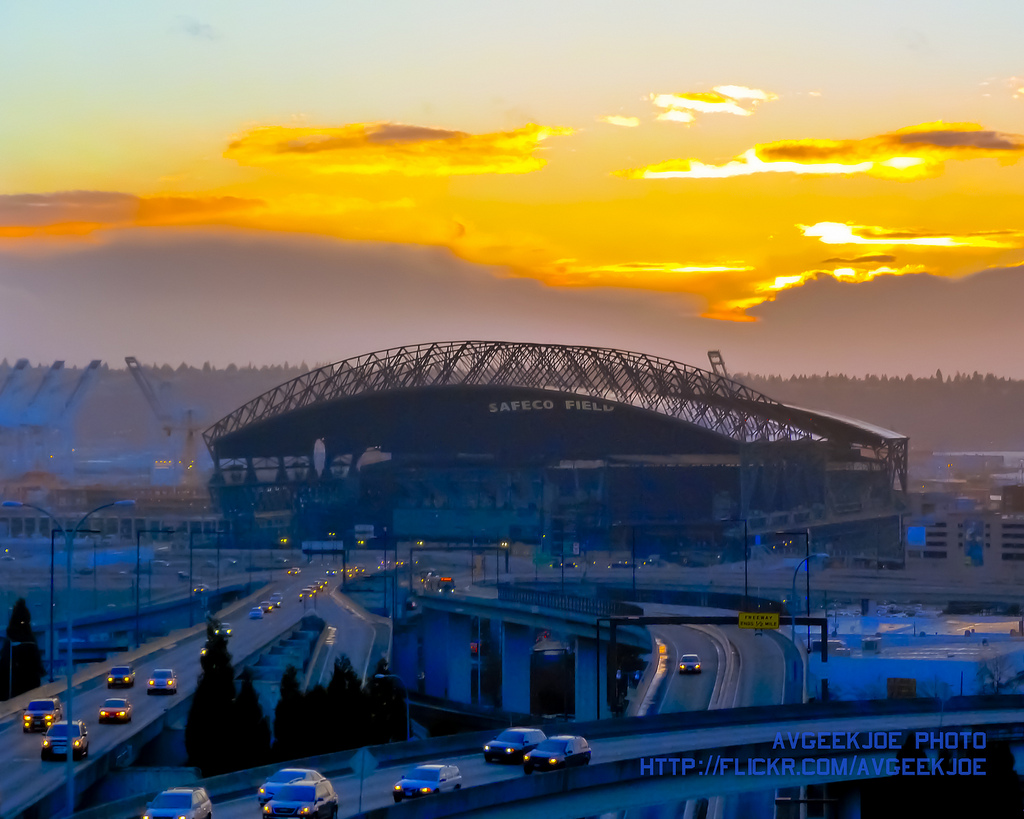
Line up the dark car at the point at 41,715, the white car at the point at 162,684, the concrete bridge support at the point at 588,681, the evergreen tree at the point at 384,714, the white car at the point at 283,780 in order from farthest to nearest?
the concrete bridge support at the point at 588,681, the white car at the point at 162,684, the evergreen tree at the point at 384,714, the dark car at the point at 41,715, the white car at the point at 283,780

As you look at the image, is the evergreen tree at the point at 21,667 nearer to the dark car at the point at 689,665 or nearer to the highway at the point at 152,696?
the highway at the point at 152,696

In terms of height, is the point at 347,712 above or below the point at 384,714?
above

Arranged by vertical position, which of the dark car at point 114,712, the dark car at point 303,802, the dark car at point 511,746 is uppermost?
the dark car at point 303,802

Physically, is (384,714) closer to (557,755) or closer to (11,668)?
(11,668)

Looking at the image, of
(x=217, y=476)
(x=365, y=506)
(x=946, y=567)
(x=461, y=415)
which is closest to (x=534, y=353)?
(x=461, y=415)

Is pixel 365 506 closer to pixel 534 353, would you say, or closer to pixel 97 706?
pixel 534 353

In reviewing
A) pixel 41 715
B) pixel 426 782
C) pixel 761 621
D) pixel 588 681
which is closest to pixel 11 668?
pixel 41 715

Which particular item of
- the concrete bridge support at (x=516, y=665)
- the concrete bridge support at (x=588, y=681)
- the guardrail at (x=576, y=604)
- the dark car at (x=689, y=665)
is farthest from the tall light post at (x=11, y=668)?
the concrete bridge support at (x=516, y=665)
